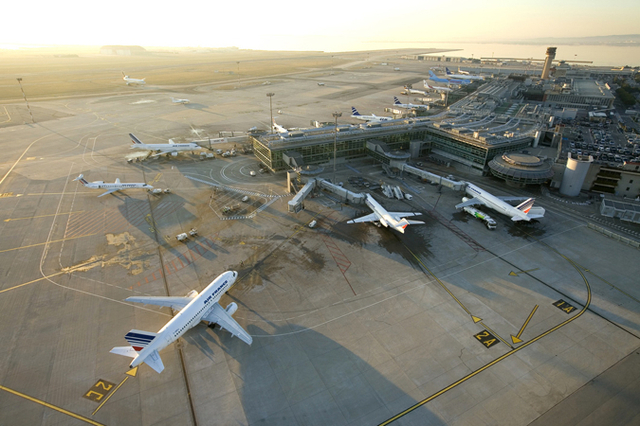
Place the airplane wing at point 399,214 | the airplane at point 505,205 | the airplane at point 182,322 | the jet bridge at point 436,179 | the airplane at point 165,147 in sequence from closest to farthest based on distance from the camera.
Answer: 1. the airplane at point 182,322
2. the airplane at point 505,205
3. the airplane wing at point 399,214
4. the jet bridge at point 436,179
5. the airplane at point 165,147

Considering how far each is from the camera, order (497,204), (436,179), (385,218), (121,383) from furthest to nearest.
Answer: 1. (436,179)
2. (497,204)
3. (385,218)
4. (121,383)

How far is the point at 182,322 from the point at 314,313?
16956 mm

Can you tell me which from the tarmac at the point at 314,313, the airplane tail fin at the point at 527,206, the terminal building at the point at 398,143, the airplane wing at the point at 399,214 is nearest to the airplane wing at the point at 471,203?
the tarmac at the point at 314,313

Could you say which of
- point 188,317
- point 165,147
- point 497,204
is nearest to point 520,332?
point 497,204

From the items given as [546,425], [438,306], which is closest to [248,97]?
[438,306]

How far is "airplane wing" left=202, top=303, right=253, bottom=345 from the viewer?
38688 mm

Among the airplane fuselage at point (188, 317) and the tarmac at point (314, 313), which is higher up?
the airplane fuselage at point (188, 317)

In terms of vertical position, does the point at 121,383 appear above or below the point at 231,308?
below

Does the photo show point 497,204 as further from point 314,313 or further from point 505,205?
point 314,313

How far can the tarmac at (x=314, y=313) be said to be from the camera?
34.1m

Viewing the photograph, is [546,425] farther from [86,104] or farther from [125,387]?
[86,104]

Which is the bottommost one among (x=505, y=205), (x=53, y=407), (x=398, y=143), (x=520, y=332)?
(x=53, y=407)

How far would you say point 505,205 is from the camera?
66.6m

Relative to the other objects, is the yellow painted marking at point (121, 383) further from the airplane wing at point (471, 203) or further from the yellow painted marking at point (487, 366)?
the airplane wing at point (471, 203)
